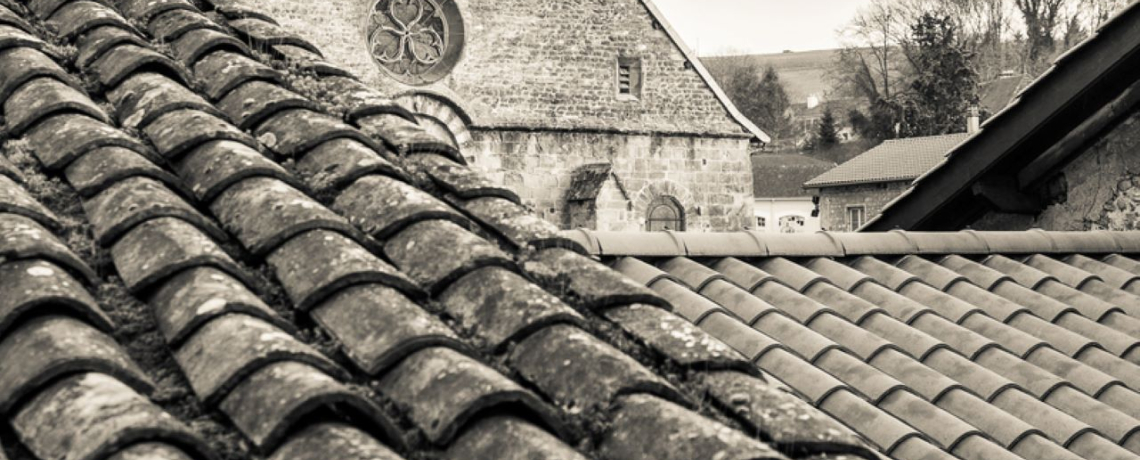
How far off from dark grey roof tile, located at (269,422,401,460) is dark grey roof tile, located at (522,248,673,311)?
0.92 meters

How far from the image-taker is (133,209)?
3244 mm

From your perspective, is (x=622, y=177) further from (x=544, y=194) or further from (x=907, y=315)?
(x=907, y=315)

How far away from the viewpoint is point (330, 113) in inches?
163

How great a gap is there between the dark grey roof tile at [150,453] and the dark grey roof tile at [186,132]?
137cm

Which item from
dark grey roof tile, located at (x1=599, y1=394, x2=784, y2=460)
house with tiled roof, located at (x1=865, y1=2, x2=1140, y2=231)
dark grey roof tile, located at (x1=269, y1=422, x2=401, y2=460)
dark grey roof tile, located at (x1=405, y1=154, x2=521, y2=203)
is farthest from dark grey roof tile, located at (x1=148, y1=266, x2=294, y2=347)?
house with tiled roof, located at (x1=865, y1=2, x2=1140, y2=231)

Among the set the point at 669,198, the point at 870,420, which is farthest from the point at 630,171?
the point at 870,420

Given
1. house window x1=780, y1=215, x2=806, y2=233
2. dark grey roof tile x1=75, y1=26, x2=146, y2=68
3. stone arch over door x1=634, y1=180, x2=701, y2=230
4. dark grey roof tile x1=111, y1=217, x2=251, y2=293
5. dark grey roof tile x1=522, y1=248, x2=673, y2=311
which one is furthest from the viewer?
house window x1=780, y1=215, x2=806, y2=233

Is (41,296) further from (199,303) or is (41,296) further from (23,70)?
(23,70)

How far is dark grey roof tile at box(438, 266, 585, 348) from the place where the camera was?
10.0 ft

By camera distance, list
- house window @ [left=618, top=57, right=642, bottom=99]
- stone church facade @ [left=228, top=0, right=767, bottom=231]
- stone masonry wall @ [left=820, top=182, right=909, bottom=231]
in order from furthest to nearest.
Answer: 1. stone masonry wall @ [left=820, top=182, right=909, bottom=231]
2. house window @ [left=618, top=57, right=642, bottom=99]
3. stone church facade @ [left=228, top=0, right=767, bottom=231]

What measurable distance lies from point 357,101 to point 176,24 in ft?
2.51

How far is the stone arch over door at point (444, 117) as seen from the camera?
24.8m

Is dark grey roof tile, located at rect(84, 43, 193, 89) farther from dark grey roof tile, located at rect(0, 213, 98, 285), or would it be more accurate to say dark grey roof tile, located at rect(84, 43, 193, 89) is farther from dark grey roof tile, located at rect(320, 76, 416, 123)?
dark grey roof tile, located at rect(0, 213, 98, 285)

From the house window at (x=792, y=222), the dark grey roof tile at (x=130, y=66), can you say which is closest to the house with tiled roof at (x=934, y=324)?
the dark grey roof tile at (x=130, y=66)
